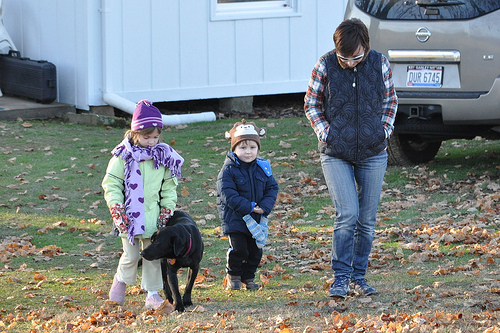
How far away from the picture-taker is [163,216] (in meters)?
5.72

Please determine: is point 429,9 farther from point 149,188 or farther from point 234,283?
point 149,188

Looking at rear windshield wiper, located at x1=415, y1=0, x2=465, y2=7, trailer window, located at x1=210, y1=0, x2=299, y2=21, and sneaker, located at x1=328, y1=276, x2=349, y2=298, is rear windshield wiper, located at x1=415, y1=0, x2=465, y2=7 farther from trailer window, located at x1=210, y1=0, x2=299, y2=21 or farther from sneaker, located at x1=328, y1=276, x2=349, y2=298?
trailer window, located at x1=210, y1=0, x2=299, y2=21

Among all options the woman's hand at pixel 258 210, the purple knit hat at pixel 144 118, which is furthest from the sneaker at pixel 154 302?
the purple knit hat at pixel 144 118

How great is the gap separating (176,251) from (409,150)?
5521mm

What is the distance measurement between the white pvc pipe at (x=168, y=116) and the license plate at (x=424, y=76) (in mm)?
5365

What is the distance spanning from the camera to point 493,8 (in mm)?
8688

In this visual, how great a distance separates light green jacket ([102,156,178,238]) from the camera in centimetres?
564

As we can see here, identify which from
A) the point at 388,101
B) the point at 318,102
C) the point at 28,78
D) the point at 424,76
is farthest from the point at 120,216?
the point at 28,78

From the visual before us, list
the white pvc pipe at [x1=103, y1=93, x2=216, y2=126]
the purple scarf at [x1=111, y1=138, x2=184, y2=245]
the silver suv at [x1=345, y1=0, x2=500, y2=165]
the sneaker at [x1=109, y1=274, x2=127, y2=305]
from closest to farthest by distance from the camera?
the purple scarf at [x1=111, y1=138, x2=184, y2=245] < the sneaker at [x1=109, y1=274, x2=127, y2=305] < the silver suv at [x1=345, y1=0, x2=500, y2=165] < the white pvc pipe at [x1=103, y1=93, x2=216, y2=126]

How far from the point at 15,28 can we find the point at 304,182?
24.4 feet

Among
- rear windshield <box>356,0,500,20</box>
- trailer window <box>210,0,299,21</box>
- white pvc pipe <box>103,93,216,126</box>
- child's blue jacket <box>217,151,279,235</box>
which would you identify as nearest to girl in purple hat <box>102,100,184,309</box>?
child's blue jacket <box>217,151,279,235</box>

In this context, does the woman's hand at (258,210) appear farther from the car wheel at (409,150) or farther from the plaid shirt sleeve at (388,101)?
the car wheel at (409,150)

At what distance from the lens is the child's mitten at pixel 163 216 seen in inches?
225

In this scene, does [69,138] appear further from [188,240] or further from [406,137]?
[188,240]
